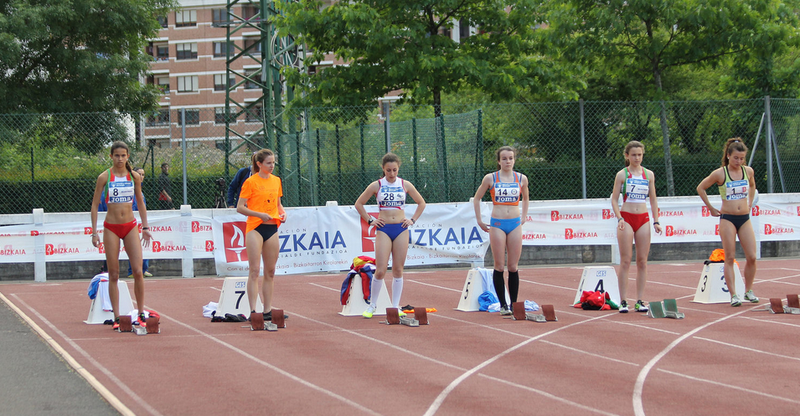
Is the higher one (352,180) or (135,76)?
(135,76)

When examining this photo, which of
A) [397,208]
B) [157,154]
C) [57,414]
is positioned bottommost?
[57,414]

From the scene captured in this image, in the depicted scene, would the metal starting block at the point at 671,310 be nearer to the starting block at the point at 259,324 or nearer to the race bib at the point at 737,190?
the race bib at the point at 737,190

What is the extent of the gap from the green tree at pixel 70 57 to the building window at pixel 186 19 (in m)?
45.6

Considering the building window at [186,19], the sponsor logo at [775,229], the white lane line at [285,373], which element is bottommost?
the white lane line at [285,373]

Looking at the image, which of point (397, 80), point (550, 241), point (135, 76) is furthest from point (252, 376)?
point (135, 76)

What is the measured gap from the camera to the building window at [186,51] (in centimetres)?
7362

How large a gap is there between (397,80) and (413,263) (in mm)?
5939

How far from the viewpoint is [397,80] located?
19.8m

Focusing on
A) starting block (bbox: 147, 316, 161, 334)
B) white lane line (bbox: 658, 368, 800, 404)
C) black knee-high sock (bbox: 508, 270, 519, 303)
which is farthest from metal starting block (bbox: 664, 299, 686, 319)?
starting block (bbox: 147, 316, 161, 334)

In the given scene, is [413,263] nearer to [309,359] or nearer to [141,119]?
[141,119]

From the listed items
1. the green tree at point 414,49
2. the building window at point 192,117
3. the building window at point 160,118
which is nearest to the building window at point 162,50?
the green tree at point 414,49

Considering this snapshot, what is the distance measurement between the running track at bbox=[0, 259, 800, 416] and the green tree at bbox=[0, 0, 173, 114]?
17899 mm

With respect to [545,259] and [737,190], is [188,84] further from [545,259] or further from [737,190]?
[737,190]

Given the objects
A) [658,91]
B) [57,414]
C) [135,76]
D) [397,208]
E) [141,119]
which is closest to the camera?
[57,414]
